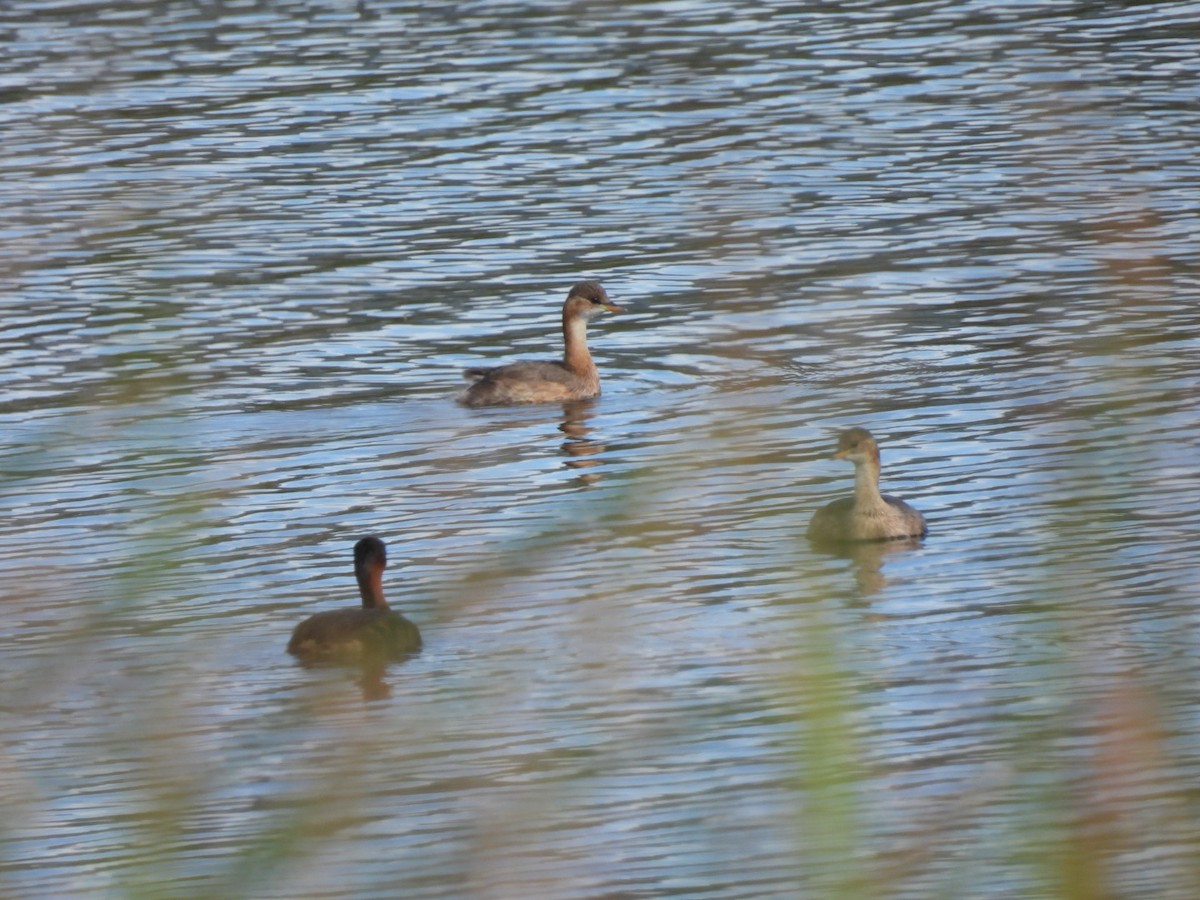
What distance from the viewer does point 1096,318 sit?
1742cm

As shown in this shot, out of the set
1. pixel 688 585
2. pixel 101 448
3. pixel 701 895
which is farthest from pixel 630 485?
pixel 101 448

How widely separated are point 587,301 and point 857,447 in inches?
205

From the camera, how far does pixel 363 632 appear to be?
1048cm

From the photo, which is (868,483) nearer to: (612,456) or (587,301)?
(612,456)

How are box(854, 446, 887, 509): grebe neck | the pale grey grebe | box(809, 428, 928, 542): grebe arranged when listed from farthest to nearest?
the pale grey grebe < box(854, 446, 887, 509): grebe neck < box(809, 428, 928, 542): grebe

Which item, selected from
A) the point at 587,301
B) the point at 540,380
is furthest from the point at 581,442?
the point at 587,301

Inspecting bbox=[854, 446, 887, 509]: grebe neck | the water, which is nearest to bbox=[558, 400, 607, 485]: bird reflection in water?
the water

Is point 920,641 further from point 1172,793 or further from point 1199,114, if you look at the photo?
point 1199,114

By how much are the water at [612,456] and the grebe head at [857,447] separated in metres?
0.57

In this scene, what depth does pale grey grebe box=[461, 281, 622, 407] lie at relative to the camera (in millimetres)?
16438

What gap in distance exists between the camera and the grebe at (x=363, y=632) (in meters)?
10.2

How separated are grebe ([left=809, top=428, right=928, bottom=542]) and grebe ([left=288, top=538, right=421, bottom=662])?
2.53 meters

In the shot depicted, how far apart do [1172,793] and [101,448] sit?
8.85 meters

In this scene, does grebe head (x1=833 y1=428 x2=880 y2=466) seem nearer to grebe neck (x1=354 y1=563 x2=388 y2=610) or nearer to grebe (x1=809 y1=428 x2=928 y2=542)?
grebe (x1=809 y1=428 x2=928 y2=542)
